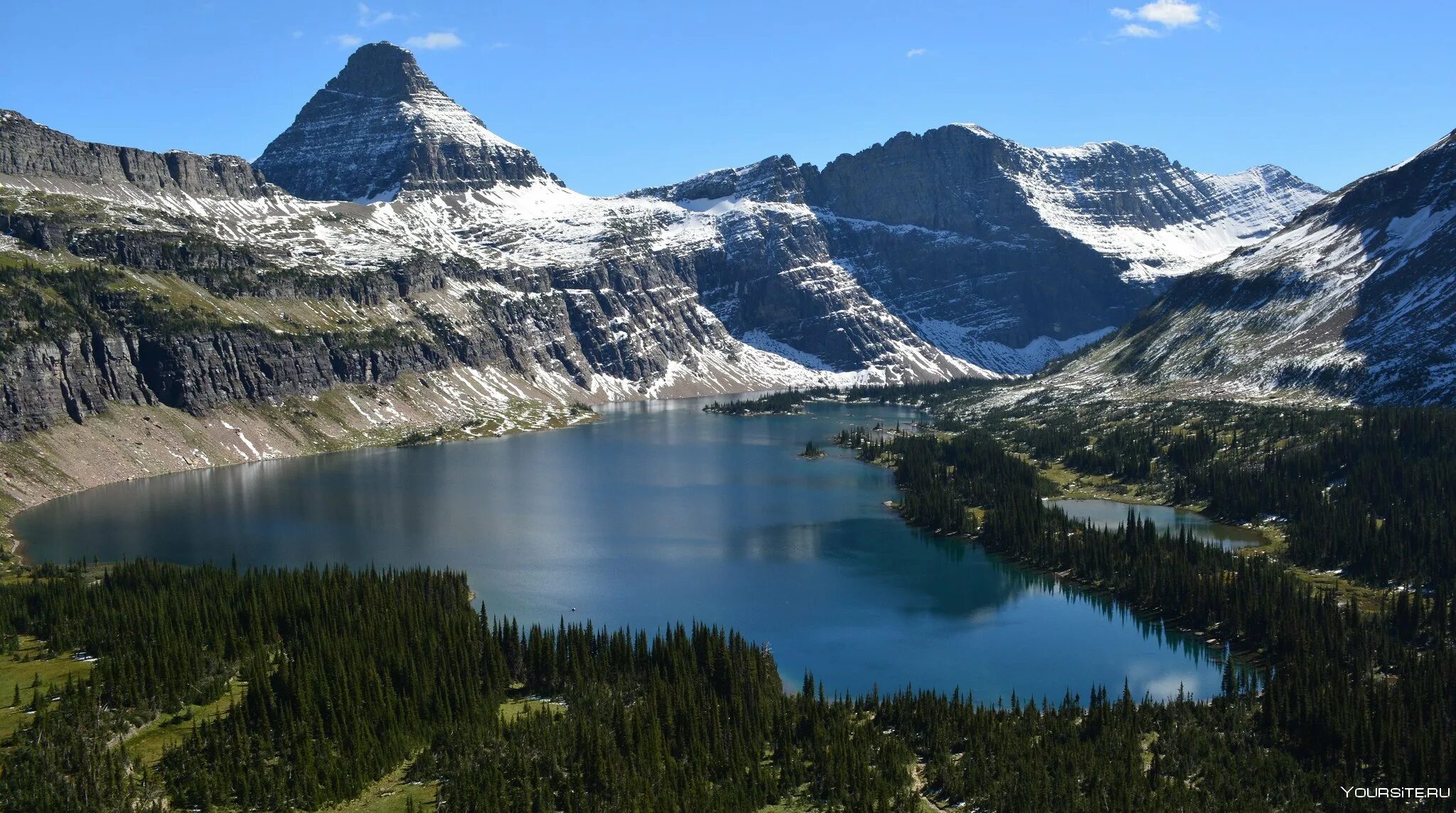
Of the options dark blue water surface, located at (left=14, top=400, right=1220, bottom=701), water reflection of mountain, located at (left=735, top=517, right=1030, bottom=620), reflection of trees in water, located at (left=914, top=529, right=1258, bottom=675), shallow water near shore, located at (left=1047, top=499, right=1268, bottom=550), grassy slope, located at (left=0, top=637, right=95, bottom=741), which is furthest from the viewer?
shallow water near shore, located at (left=1047, top=499, right=1268, bottom=550)

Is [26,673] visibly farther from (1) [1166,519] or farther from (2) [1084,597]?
(1) [1166,519]

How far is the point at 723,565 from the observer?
14612cm

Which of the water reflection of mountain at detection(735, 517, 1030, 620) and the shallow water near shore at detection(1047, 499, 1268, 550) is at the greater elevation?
the shallow water near shore at detection(1047, 499, 1268, 550)

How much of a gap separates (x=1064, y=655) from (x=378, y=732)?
207 feet

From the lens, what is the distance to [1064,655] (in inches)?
4331

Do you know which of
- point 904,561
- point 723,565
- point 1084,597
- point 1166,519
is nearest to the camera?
point 1084,597

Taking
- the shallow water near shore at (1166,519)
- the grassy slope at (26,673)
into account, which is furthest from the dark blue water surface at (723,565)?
the grassy slope at (26,673)

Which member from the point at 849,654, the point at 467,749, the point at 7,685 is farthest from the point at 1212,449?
the point at 7,685

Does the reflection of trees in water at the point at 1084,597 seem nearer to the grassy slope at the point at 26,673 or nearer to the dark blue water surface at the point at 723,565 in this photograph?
the dark blue water surface at the point at 723,565

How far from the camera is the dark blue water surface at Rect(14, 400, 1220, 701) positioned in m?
108

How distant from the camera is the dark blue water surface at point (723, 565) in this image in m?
108

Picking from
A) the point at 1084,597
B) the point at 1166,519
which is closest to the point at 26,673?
the point at 1084,597

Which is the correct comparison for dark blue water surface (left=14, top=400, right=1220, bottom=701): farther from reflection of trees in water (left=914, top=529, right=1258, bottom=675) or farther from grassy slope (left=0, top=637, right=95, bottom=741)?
grassy slope (left=0, top=637, right=95, bottom=741)

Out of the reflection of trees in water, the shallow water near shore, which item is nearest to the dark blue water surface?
the reflection of trees in water
